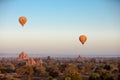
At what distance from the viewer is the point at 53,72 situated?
2448 centimetres

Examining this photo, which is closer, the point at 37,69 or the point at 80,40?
the point at 80,40

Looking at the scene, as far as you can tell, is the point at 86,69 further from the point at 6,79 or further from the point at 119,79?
the point at 119,79

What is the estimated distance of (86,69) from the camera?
30.3 metres

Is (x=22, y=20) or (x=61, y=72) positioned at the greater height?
(x=22, y=20)

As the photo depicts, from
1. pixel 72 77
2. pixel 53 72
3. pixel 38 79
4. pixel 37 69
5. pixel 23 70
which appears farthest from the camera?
pixel 37 69

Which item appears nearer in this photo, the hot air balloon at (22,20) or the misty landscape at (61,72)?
the hot air balloon at (22,20)

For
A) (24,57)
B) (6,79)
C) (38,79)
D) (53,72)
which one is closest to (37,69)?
(53,72)

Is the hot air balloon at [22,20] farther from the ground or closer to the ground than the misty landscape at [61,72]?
farther from the ground

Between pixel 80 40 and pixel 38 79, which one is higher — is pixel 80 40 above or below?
above

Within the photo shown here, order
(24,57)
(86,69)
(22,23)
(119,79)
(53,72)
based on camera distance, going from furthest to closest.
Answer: (24,57), (86,69), (53,72), (22,23), (119,79)

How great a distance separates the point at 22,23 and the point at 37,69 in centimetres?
1109

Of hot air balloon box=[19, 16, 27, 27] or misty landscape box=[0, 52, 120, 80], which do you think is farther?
misty landscape box=[0, 52, 120, 80]

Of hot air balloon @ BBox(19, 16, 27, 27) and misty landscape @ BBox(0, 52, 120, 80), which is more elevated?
hot air balloon @ BBox(19, 16, 27, 27)

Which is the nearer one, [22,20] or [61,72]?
[22,20]
